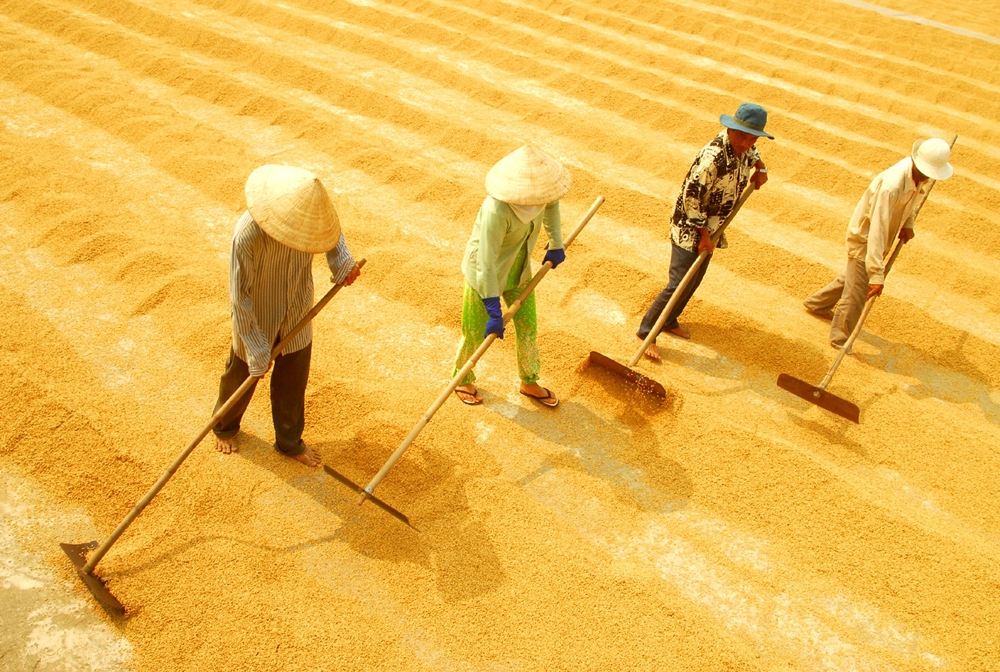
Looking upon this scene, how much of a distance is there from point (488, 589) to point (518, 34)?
7.43 meters

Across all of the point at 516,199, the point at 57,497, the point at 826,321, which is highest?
the point at 516,199

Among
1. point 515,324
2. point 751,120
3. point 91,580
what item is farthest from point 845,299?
point 91,580

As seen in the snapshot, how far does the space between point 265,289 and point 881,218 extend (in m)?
3.35

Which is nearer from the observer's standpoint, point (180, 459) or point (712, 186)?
point (180, 459)

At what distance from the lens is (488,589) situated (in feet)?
9.84

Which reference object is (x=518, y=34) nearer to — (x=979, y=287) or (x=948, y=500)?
(x=979, y=287)

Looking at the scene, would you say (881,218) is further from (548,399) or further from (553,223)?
(548,399)

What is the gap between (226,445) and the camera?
3.46 m

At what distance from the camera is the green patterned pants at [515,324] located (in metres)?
3.54

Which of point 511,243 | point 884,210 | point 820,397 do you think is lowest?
point 820,397

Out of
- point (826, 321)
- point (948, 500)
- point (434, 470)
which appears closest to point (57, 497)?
point (434, 470)

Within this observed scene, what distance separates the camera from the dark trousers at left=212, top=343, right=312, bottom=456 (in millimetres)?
3146

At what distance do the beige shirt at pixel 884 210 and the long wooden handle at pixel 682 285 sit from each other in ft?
2.37

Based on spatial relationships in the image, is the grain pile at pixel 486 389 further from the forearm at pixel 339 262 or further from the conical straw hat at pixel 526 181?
the conical straw hat at pixel 526 181
